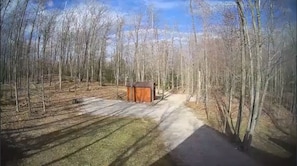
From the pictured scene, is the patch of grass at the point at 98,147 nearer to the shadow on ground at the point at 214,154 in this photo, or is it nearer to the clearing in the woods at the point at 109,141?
the clearing in the woods at the point at 109,141

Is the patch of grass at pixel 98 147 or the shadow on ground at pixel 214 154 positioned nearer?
the patch of grass at pixel 98 147

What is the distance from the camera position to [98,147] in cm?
908

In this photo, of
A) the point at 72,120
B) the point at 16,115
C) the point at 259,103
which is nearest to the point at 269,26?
the point at 259,103

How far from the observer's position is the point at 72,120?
14.0 m

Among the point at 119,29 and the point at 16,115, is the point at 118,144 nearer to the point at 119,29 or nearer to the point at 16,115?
the point at 16,115

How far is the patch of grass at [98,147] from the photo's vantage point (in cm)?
777

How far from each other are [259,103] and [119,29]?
2479cm

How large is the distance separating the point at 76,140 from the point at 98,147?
1.13m

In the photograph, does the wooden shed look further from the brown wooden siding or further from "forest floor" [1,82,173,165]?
"forest floor" [1,82,173,165]

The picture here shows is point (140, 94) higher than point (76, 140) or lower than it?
higher

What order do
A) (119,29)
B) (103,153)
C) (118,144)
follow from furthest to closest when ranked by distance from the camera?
1. (119,29)
2. (118,144)
3. (103,153)

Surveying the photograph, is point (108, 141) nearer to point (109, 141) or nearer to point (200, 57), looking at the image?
point (109, 141)

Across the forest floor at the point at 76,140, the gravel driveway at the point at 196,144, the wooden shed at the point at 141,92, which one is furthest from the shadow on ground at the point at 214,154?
the wooden shed at the point at 141,92

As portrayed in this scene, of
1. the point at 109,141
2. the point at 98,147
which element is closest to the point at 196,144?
the point at 109,141
